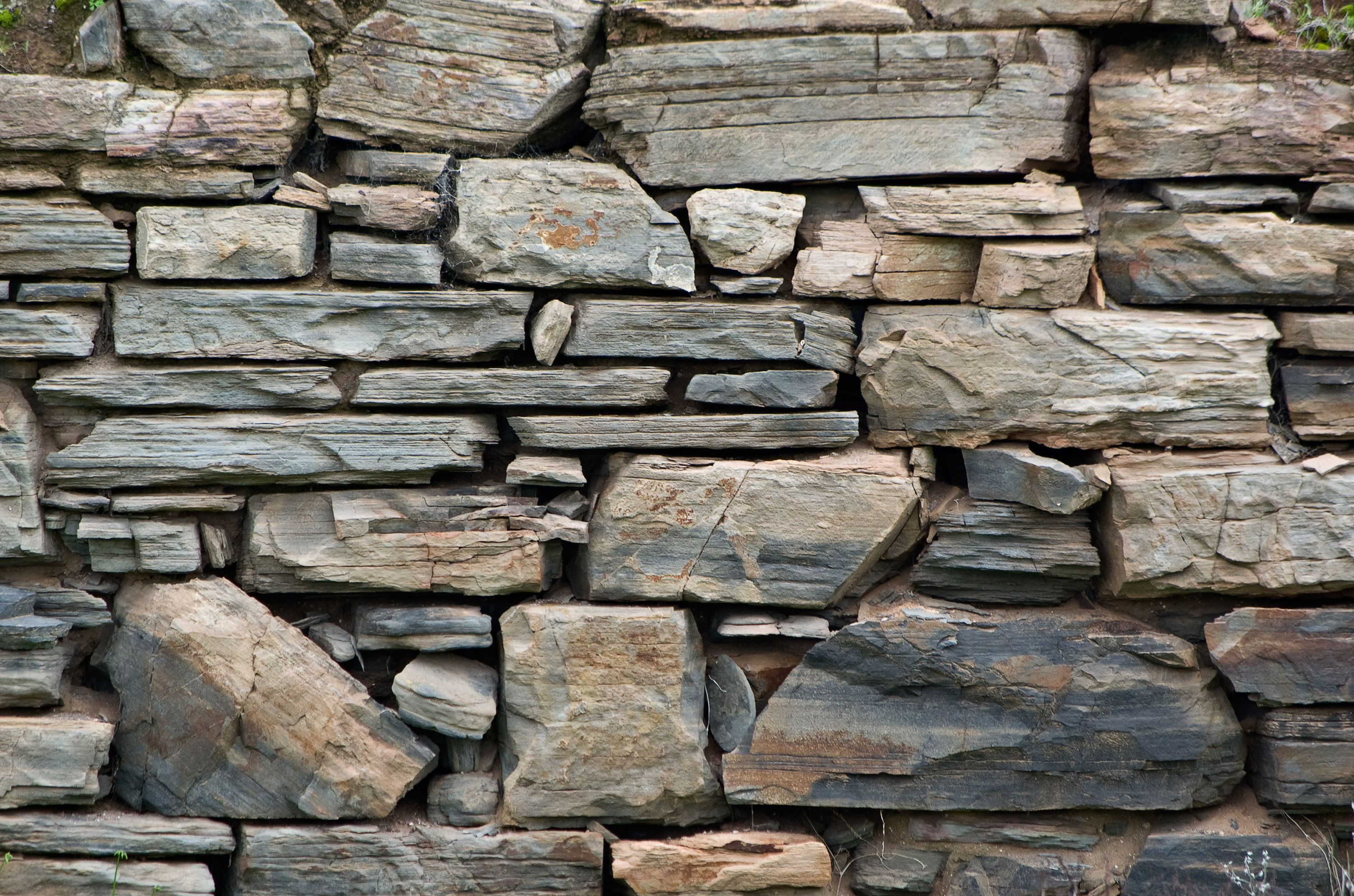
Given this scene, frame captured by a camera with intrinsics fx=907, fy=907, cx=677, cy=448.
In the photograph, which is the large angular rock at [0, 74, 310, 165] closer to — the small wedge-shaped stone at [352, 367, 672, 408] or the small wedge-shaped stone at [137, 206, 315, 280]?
the small wedge-shaped stone at [137, 206, 315, 280]

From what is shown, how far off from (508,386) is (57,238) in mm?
1703

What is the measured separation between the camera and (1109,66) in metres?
3.49

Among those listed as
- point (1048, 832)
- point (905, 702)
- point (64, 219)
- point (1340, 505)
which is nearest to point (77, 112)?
point (64, 219)

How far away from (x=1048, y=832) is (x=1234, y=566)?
4.04 ft

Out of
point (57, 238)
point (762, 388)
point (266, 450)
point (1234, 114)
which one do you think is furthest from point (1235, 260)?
point (57, 238)

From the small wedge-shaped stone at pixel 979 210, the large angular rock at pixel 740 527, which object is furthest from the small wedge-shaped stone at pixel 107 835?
the small wedge-shaped stone at pixel 979 210

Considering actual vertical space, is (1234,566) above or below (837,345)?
below

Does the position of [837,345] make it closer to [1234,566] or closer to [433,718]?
[1234,566]

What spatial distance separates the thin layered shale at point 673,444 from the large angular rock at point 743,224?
18 mm

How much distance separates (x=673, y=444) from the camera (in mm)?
3461

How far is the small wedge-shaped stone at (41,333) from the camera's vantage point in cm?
330

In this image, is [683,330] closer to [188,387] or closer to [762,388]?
A: [762,388]

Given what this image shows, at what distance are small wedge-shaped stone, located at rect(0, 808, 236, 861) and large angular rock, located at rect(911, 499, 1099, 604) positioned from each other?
291 cm

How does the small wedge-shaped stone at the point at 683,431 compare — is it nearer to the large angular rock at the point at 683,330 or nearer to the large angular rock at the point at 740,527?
the large angular rock at the point at 740,527
